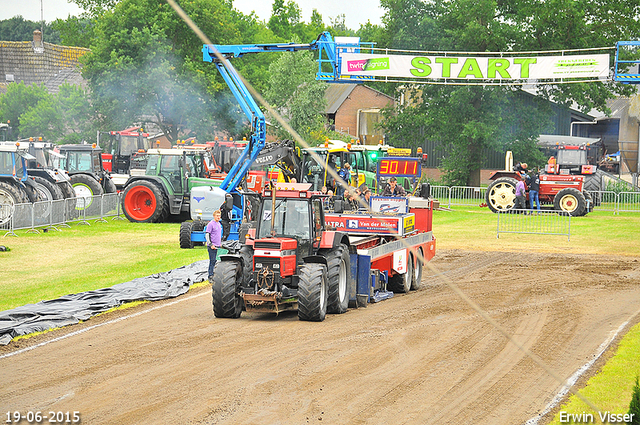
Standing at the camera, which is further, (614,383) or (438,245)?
(438,245)

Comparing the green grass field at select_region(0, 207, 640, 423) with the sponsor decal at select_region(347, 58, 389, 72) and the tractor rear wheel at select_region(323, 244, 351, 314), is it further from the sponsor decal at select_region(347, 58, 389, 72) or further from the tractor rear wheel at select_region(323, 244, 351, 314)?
the sponsor decal at select_region(347, 58, 389, 72)

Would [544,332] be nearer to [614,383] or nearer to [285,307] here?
[614,383]

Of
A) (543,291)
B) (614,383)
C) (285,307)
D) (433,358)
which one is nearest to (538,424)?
(614,383)

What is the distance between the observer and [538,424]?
7711 mm

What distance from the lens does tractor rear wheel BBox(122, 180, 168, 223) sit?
88.7 ft

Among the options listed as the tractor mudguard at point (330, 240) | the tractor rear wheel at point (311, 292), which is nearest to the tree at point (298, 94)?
the tractor mudguard at point (330, 240)

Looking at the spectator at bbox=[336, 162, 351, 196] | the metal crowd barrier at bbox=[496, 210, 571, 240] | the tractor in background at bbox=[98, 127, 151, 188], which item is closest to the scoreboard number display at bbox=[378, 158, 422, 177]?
the spectator at bbox=[336, 162, 351, 196]

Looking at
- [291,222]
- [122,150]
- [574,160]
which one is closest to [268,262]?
[291,222]

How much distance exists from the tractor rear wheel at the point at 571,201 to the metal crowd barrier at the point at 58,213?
18.3m

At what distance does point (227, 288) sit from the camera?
485 inches

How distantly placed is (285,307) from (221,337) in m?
1.89

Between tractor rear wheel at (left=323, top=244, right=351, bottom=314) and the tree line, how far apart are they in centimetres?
2979

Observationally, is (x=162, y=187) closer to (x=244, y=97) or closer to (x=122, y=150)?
(x=244, y=97)

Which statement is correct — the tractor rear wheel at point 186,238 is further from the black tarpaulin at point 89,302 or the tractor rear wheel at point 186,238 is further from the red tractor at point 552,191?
the red tractor at point 552,191
